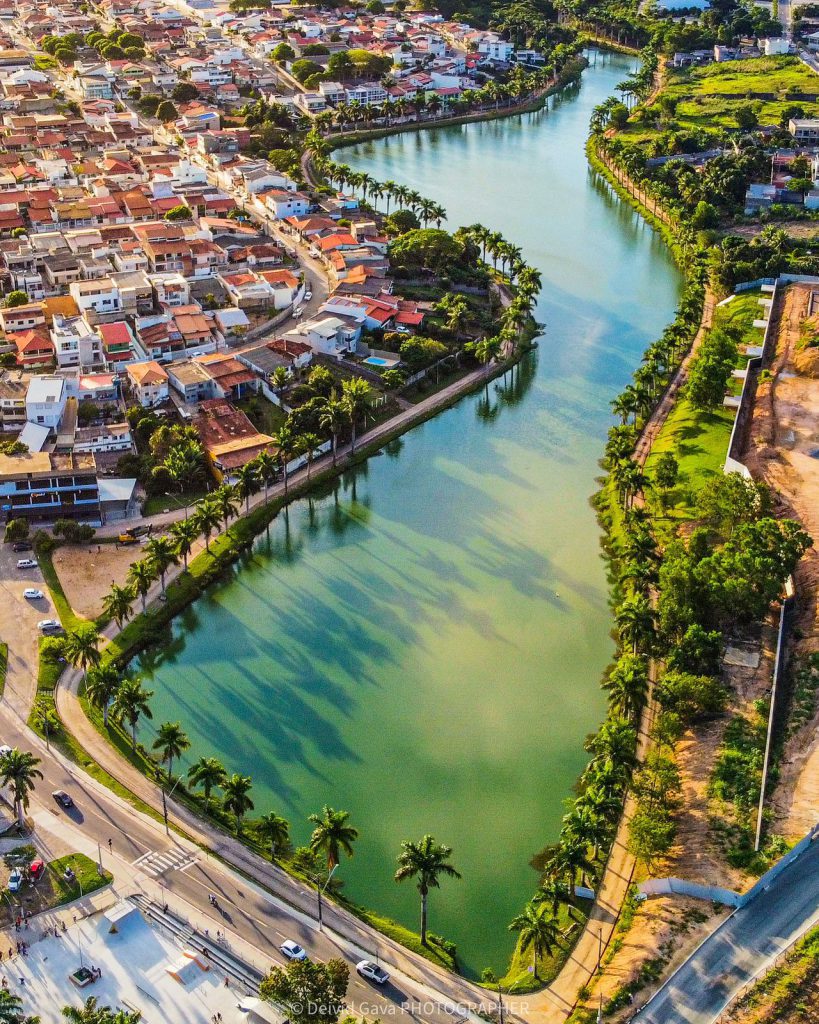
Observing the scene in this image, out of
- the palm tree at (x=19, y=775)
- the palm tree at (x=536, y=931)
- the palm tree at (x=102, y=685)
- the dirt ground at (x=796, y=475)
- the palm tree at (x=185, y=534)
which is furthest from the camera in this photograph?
the palm tree at (x=185, y=534)

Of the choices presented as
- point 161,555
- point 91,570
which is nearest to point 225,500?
point 161,555

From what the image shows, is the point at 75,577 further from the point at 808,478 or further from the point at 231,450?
the point at 808,478

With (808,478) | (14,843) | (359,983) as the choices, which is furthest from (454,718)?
(808,478)

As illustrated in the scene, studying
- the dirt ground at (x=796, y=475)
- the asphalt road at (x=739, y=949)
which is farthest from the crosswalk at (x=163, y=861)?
the dirt ground at (x=796, y=475)

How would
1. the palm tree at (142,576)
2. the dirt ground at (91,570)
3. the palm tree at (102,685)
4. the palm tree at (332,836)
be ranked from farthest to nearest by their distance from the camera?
the dirt ground at (91,570)
the palm tree at (142,576)
the palm tree at (102,685)
the palm tree at (332,836)

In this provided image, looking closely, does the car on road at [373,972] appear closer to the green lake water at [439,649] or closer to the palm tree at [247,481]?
the green lake water at [439,649]

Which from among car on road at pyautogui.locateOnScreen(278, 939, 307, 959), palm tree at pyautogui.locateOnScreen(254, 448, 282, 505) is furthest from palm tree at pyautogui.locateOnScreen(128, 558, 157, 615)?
car on road at pyautogui.locateOnScreen(278, 939, 307, 959)

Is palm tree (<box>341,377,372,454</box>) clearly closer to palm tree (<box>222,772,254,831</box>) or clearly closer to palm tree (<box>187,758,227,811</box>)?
palm tree (<box>187,758,227,811</box>)
